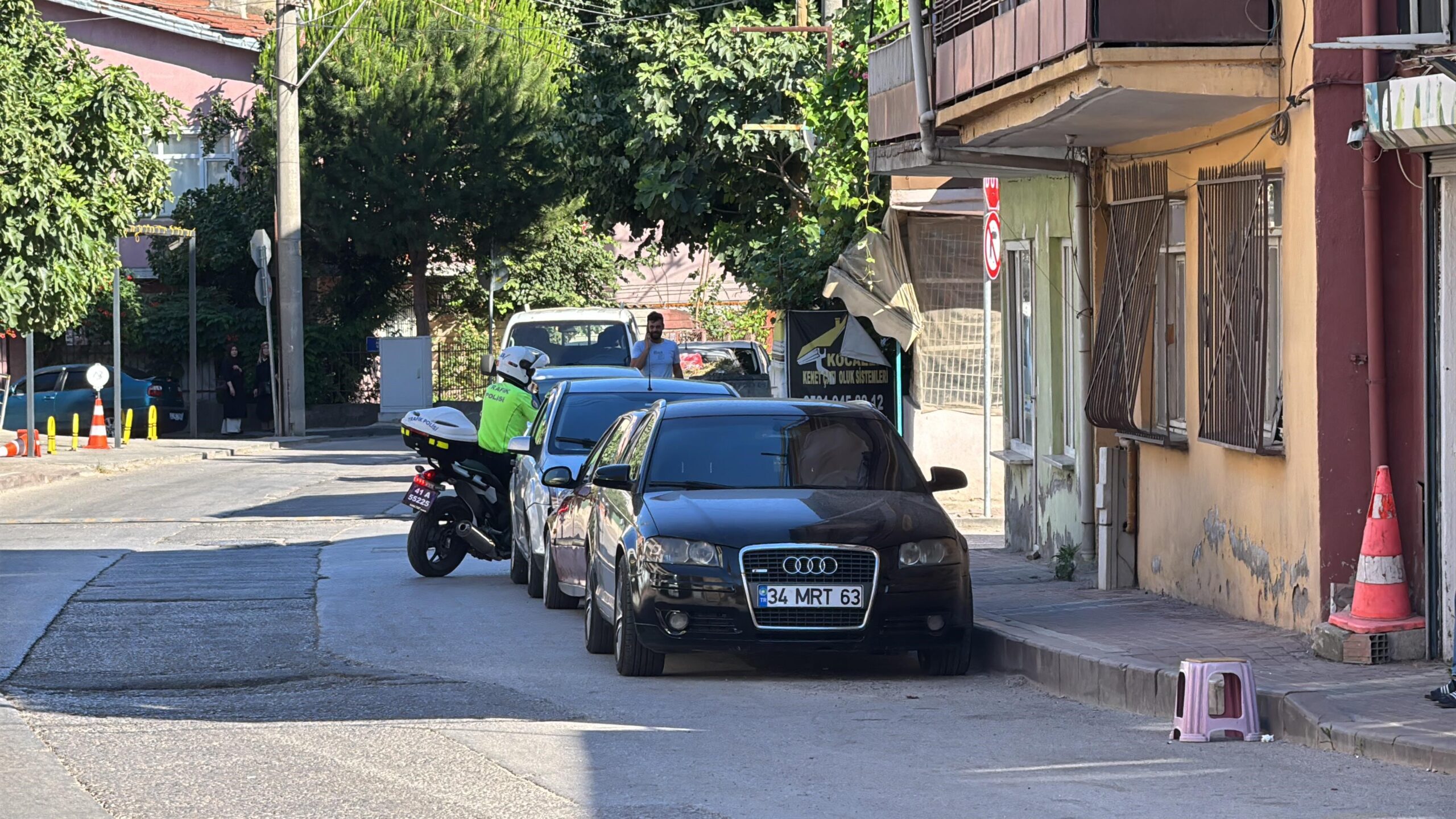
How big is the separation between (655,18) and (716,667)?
944 inches

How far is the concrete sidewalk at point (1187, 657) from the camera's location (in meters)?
7.64

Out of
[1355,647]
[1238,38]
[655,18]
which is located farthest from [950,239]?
[655,18]

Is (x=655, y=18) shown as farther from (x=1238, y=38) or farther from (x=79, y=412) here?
(x=1238, y=38)

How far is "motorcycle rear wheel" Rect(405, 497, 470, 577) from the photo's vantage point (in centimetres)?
1482

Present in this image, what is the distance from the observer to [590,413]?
14656 mm

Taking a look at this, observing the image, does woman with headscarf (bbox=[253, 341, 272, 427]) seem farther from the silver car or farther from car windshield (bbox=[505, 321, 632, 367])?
the silver car

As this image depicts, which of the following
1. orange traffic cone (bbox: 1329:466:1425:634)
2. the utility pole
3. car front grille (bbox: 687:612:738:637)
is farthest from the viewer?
the utility pole

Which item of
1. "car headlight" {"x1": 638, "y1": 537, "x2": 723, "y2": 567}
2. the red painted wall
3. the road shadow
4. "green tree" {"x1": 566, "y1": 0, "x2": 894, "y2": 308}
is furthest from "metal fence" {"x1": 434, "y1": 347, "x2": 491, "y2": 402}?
the red painted wall

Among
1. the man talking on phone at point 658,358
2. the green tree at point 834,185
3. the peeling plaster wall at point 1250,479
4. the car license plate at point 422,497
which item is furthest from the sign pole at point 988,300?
the car license plate at point 422,497

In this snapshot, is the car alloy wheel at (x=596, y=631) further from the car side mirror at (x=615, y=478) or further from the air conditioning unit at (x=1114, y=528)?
the air conditioning unit at (x=1114, y=528)

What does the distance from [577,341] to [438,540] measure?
1245 centimetres

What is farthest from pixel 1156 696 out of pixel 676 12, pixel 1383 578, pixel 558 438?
pixel 676 12

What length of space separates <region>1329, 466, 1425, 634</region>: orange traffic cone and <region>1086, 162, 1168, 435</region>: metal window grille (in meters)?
3.50

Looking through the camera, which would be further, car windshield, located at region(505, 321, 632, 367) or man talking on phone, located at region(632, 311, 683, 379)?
car windshield, located at region(505, 321, 632, 367)
